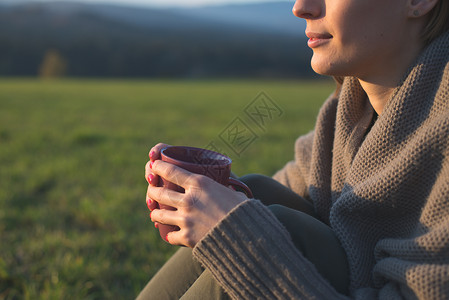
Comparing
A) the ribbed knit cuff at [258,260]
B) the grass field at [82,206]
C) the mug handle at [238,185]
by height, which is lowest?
the grass field at [82,206]

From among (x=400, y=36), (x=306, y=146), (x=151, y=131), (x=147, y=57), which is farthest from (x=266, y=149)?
(x=147, y=57)

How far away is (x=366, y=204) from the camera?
127 cm

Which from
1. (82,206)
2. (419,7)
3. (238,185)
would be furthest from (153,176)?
(82,206)

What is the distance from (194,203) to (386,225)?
0.58m

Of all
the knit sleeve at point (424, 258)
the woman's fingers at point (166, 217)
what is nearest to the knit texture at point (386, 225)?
the knit sleeve at point (424, 258)

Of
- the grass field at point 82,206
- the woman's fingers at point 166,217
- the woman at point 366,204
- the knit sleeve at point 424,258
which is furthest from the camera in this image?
the grass field at point 82,206

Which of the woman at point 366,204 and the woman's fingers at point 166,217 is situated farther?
the woman's fingers at point 166,217

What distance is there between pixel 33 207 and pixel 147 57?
69.1 metres

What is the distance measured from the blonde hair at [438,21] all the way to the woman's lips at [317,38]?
0.92ft

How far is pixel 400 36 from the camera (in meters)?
1.29

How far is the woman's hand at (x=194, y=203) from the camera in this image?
3.88 ft

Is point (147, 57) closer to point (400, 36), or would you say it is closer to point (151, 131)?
point (151, 131)

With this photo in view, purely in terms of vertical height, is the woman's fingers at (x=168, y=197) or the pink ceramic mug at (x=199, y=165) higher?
the pink ceramic mug at (x=199, y=165)

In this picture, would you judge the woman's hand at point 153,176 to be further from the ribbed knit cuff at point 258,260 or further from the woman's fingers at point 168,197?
the ribbed knit cuff at point 258,260
